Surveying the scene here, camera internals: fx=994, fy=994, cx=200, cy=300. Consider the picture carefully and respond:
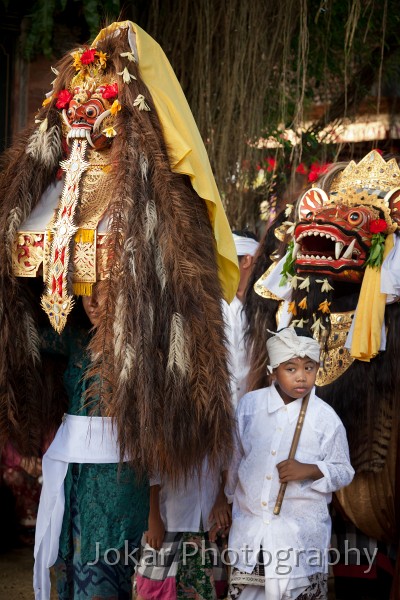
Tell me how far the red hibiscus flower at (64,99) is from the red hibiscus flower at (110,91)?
14cm

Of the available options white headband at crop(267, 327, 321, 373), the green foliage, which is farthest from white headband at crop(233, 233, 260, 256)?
white headband at crop(267, 327, 321, 373)

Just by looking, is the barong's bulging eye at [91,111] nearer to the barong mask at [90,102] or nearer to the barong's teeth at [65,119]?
the barong mask at [90,102]

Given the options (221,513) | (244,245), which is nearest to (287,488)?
(221,513)

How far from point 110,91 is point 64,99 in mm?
182

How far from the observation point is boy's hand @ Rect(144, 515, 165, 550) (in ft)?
13.1

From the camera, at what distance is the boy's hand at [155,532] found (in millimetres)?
3996

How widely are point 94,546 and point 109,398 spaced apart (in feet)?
1.70

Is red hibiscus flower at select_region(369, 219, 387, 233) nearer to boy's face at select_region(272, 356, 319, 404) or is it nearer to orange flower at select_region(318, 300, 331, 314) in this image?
orange flower at select_region(318, 300, 331, 314)

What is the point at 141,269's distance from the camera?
10.8 ft

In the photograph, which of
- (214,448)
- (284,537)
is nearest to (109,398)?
(214,448)

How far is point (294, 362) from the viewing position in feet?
12.8

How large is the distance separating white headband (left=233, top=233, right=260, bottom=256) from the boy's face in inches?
71.5

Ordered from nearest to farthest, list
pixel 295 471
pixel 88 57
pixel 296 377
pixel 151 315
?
pixel 151 315 → pixel 88 57 → pixel 295 471 → pixel 296 377

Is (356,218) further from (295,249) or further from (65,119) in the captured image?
(65,119)
